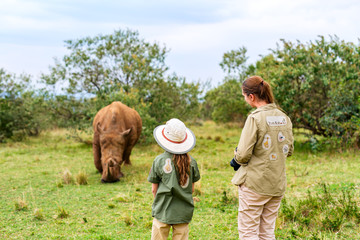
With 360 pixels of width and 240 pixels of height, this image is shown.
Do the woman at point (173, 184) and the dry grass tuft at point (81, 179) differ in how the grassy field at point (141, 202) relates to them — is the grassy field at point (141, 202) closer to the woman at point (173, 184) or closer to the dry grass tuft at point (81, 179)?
the dry grass tuft at point (81, 179)

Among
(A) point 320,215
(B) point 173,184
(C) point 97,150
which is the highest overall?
(B) point 173,184

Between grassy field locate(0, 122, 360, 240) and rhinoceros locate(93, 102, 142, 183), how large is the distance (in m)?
0.41

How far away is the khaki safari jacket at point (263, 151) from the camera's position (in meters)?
3.61

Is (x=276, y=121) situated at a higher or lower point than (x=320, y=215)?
higher

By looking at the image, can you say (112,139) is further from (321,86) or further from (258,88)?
(321,86)

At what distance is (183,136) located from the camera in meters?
3.78

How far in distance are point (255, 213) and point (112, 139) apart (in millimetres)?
6588

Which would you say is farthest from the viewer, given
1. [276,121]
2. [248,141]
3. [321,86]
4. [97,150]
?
[321,86]

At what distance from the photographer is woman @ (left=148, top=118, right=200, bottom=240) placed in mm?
3629

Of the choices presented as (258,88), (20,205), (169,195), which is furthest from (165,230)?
(20,205)

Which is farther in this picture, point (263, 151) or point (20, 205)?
point (20, 205)

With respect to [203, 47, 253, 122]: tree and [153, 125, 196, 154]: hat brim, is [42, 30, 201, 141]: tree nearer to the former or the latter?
[203, 47, 253, 122]: tree

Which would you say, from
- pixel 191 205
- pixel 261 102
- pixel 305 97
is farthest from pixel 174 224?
pixel 305 97

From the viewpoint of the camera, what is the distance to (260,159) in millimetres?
→ 3674
